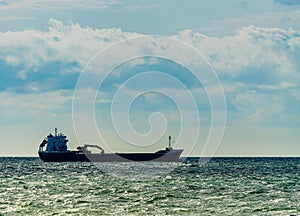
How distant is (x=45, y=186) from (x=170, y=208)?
29614 mm

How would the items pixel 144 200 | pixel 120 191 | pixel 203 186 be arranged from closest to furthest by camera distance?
pixel 144 200 < pixel 120 191 < pixel 203 186

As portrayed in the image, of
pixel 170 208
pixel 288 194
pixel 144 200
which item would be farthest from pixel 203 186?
pixel 170 208

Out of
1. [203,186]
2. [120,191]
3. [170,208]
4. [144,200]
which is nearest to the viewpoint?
[170,208]

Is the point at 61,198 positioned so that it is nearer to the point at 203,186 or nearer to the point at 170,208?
the point at 170,208

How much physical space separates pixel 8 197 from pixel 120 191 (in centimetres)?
1192

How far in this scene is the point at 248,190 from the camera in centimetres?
7844

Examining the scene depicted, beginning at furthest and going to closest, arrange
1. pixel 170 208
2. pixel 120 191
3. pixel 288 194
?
pixel 120 191, pixel 288 194, pixel 170 208

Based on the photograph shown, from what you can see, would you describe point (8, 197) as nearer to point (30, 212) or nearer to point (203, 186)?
point (30, 212)

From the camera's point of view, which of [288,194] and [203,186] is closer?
[288,194]

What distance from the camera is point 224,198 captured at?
67688mm

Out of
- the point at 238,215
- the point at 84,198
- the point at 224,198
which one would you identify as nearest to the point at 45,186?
the point at 84,198

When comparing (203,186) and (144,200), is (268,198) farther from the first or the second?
(203,186)

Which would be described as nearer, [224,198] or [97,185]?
[224,198]

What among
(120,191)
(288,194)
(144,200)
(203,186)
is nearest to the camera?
(144,200)
